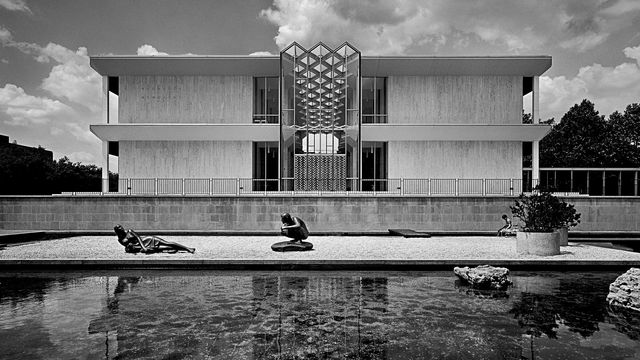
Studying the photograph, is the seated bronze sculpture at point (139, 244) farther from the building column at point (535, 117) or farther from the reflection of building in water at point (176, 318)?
the building column at point (535, 117)

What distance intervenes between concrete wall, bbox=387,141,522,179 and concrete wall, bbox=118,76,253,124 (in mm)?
10896

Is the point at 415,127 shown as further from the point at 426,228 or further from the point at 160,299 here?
the point at 160,299

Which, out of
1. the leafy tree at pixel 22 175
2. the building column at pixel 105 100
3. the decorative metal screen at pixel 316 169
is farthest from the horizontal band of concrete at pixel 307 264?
the leafy tree at pixel 22 175

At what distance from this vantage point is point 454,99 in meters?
28.6

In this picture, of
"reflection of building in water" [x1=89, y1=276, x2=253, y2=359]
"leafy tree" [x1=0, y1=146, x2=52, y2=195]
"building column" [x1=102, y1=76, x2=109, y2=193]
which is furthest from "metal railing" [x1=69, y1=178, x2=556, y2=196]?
"reflection of building in water" [x1=89, y1=276, x2=253, y2=359]

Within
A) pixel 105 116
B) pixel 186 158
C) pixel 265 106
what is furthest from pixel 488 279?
pixel 105 116

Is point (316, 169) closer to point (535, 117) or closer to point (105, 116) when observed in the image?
point (105, 116)

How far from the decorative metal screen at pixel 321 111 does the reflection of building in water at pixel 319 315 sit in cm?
1543

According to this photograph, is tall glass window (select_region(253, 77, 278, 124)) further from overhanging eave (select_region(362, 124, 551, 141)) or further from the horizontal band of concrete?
the horizontal band of concrete

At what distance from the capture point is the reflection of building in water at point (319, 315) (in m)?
6.08

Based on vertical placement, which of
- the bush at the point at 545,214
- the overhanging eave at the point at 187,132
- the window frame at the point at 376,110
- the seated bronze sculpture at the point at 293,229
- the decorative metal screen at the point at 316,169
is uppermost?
the window frame at the point at 376,110

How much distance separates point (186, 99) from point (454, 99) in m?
18.7

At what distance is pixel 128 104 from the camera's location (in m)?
28.6

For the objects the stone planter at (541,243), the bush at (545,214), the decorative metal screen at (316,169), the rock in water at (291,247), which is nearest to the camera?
the stone planter at (541,243)
